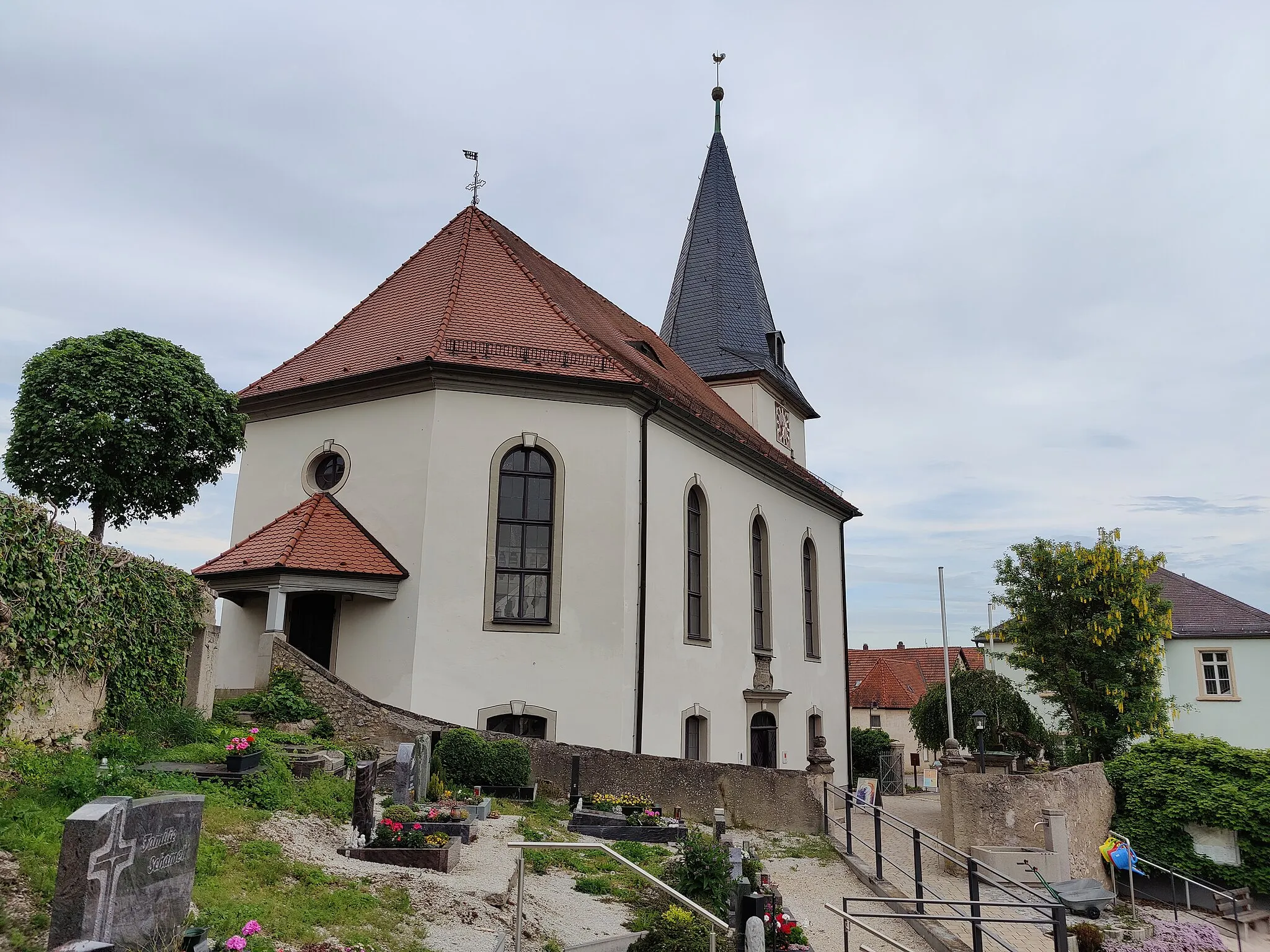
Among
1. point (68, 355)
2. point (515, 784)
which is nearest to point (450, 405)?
point (68, 355)

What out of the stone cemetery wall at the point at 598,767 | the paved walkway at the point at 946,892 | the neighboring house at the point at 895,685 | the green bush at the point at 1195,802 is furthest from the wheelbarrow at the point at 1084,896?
the neighboring house at the point at 895,685

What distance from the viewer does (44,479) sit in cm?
1375

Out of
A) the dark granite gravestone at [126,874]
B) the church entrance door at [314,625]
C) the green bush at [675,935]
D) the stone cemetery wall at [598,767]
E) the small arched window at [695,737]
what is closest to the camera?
the dark granite gravestone at [126,874]

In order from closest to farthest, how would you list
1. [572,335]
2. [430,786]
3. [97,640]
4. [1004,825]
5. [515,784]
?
[97,640], [430,786], [515,784], [1004,825], [572,335]

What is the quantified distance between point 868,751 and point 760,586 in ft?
56.8

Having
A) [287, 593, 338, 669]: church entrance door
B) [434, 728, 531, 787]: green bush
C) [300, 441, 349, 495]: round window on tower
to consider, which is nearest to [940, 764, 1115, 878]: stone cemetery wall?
[434, 728, 531, 787]: green bush

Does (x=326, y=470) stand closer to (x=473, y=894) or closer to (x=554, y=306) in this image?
(x=554, y=306)

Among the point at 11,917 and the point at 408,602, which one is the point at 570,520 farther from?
the point at 11,917

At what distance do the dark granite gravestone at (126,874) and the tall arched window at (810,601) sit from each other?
20112 millimetres

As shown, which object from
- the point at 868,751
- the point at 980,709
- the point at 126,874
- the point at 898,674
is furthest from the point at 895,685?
the point at 126,874

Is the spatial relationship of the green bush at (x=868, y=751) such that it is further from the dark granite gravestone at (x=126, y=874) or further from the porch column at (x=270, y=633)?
the dark granite gravestone at (x=126, y=874)

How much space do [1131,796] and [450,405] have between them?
50.2 ft

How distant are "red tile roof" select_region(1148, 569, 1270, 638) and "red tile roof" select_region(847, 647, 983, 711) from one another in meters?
14.3

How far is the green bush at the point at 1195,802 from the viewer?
1759cm
